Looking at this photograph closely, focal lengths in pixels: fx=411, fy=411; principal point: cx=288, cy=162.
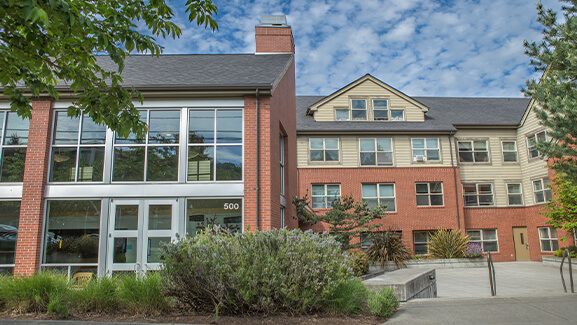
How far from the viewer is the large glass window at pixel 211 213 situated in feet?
37.0

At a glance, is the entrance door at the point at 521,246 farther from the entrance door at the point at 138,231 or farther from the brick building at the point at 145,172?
A: the entrance door at the point at 138,231

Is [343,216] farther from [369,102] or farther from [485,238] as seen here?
[485,238]

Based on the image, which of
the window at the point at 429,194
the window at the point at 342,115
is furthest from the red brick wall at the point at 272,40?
the window at the point at 429,194

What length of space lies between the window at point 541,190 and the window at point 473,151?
2893mm

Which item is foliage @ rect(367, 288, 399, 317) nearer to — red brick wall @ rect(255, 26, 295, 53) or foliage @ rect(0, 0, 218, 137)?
foliage @ rect(0, 0, 218, 137)

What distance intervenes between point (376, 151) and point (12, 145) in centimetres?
1741

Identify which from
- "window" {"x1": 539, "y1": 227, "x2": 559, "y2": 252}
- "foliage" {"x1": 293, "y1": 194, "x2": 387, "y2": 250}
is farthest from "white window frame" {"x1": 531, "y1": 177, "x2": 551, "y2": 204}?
"foliage" {"x1": 293, "y1": 194, "x2": 387, "y2": 250}

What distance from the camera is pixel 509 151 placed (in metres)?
24.4

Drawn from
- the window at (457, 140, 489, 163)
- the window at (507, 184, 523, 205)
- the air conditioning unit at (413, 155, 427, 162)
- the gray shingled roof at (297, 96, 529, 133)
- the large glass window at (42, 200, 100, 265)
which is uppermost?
the gray shingled roof at (297, 96, 529, 133)

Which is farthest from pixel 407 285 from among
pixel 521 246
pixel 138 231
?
pixel 521 246

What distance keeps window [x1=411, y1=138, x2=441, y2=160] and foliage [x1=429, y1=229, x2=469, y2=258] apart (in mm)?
4570

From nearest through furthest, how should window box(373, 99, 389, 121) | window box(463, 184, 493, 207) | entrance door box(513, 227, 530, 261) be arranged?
entrance door box(513, 227, 530, 261), window box(463, 184, 493, 207), window box(373, 99, 389, 121)

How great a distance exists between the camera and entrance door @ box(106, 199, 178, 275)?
1097 cm

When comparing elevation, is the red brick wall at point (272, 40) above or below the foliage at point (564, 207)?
above
